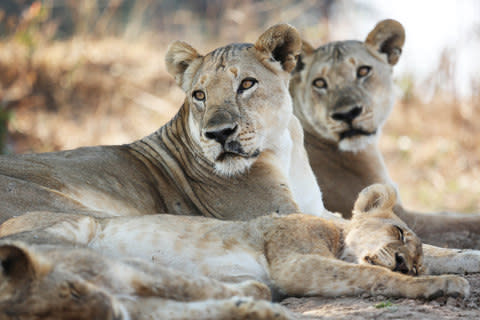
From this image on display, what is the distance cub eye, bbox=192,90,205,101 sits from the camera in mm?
4547

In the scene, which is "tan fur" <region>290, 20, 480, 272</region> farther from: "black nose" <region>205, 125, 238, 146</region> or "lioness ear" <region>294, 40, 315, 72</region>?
"black nose" <region>205, 125, 238, 146</region>

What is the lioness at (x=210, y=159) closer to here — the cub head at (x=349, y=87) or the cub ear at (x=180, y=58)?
the cub ear at (x=180, y=58)

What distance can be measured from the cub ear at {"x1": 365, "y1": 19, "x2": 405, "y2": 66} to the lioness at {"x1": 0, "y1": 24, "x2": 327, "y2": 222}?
5.46 feet

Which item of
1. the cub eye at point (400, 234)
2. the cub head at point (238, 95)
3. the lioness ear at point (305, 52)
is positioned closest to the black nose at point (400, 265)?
the cub eye at point (400, 234)

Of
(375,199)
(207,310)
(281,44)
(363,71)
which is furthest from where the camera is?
(363,71)

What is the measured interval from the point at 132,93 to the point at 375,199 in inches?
343

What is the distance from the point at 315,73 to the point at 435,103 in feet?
20.7

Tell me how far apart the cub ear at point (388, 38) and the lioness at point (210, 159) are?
166 centimetres

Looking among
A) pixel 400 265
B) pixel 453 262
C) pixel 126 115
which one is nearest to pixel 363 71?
pixel 453 262

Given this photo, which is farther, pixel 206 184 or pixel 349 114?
pixel 349 114

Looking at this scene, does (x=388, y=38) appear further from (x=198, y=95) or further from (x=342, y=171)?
(x=198, y=95)

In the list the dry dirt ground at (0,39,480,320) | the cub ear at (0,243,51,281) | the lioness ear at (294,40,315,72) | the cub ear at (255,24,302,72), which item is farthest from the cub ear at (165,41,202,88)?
the dry dirt ground at (0,39,480,320)

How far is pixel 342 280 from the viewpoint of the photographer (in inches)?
121

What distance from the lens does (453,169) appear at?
420 inches
